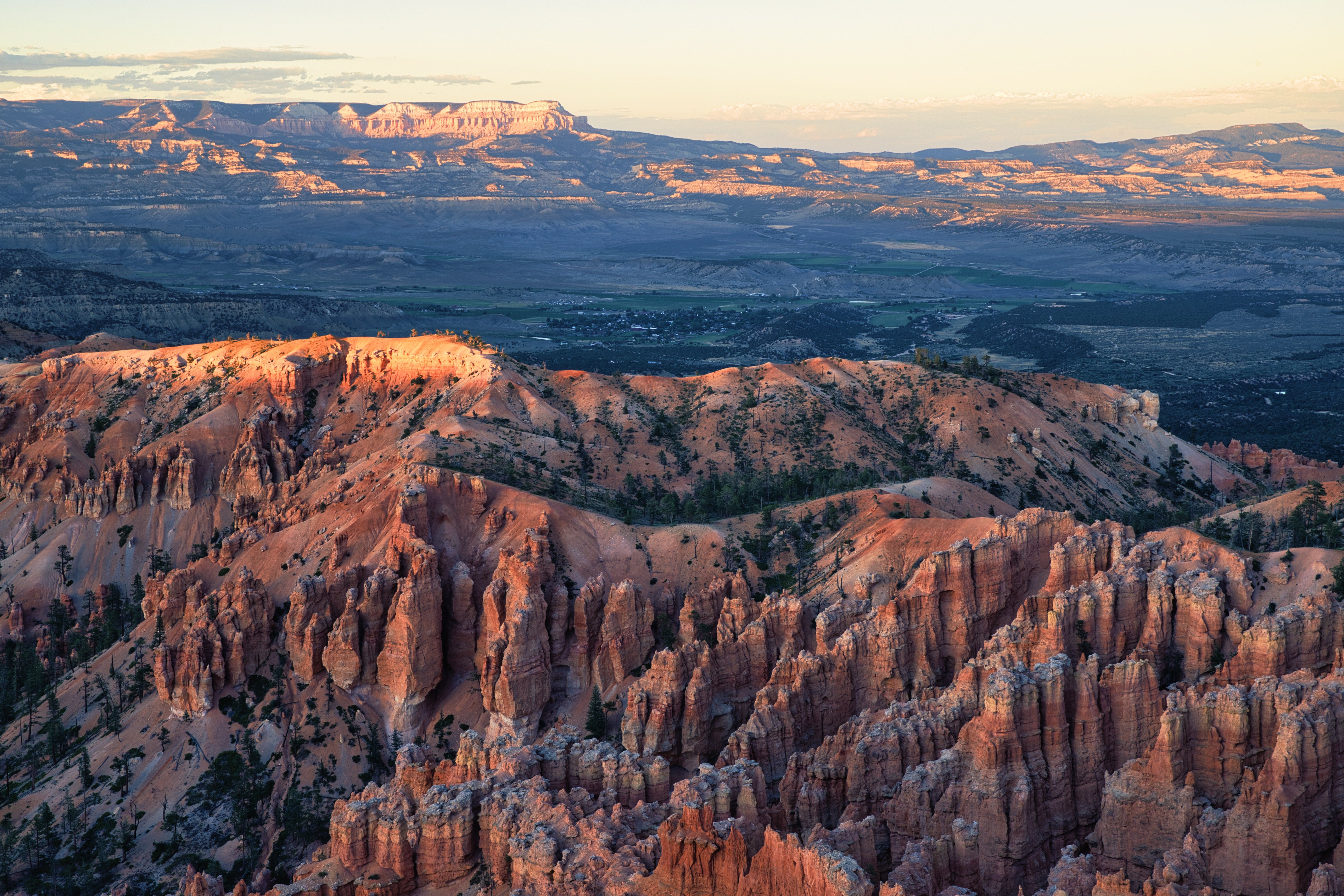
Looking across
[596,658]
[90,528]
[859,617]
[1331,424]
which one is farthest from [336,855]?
[1331,424]

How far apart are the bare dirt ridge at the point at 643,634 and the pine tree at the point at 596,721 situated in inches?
12.2

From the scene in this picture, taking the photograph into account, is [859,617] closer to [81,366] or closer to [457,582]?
[457,582]

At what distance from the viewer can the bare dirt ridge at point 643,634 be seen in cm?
5869

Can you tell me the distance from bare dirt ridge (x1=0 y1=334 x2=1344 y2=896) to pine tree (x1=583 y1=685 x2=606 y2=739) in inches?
12.2

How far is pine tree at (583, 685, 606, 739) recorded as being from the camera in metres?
82.1

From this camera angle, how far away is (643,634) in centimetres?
8750

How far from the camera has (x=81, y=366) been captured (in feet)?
486

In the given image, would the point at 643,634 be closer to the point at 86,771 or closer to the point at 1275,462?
the point at 86,771

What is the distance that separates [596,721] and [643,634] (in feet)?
24.7

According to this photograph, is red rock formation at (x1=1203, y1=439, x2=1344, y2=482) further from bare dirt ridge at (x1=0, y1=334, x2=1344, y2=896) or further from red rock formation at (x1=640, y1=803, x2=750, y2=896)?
red rock formation at (x1=640, y1=803, x2=750, y2=896)

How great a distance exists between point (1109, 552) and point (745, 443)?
50.3 metres

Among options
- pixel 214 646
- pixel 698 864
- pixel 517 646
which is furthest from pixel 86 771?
pixel 698 864

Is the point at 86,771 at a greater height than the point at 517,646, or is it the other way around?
the point at 517,646

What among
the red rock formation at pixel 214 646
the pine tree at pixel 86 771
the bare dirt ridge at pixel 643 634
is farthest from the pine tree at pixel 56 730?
the red rock formation at pixel 214 646
